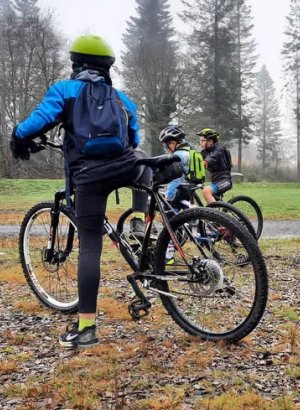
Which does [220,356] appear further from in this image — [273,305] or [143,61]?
[143,61]

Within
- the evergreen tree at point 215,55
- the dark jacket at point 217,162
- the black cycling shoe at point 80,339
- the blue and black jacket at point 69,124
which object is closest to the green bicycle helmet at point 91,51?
the blue and black jacket at point 69,124

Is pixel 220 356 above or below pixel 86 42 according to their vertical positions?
below

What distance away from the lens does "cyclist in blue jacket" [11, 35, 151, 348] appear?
11.2ft

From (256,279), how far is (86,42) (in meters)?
2.12

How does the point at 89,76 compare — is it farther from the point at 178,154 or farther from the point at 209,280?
the point at 178,154

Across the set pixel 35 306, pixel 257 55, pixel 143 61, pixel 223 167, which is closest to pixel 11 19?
pixel 143 61

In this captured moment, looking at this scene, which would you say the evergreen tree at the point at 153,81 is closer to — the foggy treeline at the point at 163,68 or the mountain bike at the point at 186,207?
the foggy treeline at the point at 163,68

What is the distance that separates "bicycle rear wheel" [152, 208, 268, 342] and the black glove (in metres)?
1.26

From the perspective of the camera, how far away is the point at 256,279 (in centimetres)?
330


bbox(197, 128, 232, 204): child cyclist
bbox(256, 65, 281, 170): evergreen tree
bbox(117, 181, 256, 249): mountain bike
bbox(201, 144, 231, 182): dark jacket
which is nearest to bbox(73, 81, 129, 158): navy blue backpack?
bbox(117, 181, 256, 249): mountain bike

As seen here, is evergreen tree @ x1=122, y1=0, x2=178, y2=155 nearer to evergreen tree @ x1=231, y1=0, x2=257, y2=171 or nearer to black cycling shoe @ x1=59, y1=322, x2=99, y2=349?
evergreen tree @ x1=231, y1=0, x2=257, y2=171

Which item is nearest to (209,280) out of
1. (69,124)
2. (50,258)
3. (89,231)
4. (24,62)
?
(89,231)

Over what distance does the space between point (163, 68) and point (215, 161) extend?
30252 millimetres

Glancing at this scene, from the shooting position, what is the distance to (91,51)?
11.8 feet
